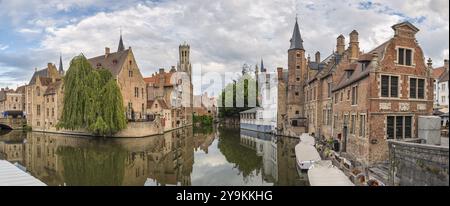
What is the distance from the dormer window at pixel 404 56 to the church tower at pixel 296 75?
24.0 meters

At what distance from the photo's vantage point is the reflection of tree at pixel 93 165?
16625 mm

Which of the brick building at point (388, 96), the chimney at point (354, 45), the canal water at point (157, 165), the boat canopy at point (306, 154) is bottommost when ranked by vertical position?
the canal water at point (157, 165)

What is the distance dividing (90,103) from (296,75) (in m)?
25.5

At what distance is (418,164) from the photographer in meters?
10.6

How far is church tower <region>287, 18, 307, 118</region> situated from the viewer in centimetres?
4238

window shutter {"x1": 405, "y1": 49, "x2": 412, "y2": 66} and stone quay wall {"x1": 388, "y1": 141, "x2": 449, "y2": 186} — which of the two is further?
window shutter {"x1": 405, "y1": 49, "x2": 412, "y2": 66}

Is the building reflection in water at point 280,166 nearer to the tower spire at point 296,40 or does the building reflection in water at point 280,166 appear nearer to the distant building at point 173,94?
the tower spire at point 296,40

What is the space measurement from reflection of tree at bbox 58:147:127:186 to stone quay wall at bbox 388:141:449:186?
1253 cm

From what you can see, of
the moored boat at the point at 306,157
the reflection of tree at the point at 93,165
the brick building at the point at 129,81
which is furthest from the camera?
the brick building at the point at 129,81

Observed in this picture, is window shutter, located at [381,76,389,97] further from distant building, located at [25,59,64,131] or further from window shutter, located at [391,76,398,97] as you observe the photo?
distant building, located at [25,59,64,131]

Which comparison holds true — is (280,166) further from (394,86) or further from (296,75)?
(296,75)

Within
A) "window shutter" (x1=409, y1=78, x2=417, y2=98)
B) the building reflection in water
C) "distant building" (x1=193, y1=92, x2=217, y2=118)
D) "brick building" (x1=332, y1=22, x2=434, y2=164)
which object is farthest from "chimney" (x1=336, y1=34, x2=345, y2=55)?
"distant building" (x1=193, y1=92, x2=217, y2=118)

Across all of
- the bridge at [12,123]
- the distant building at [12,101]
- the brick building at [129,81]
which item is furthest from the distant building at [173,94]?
the distant building at [12,101]
